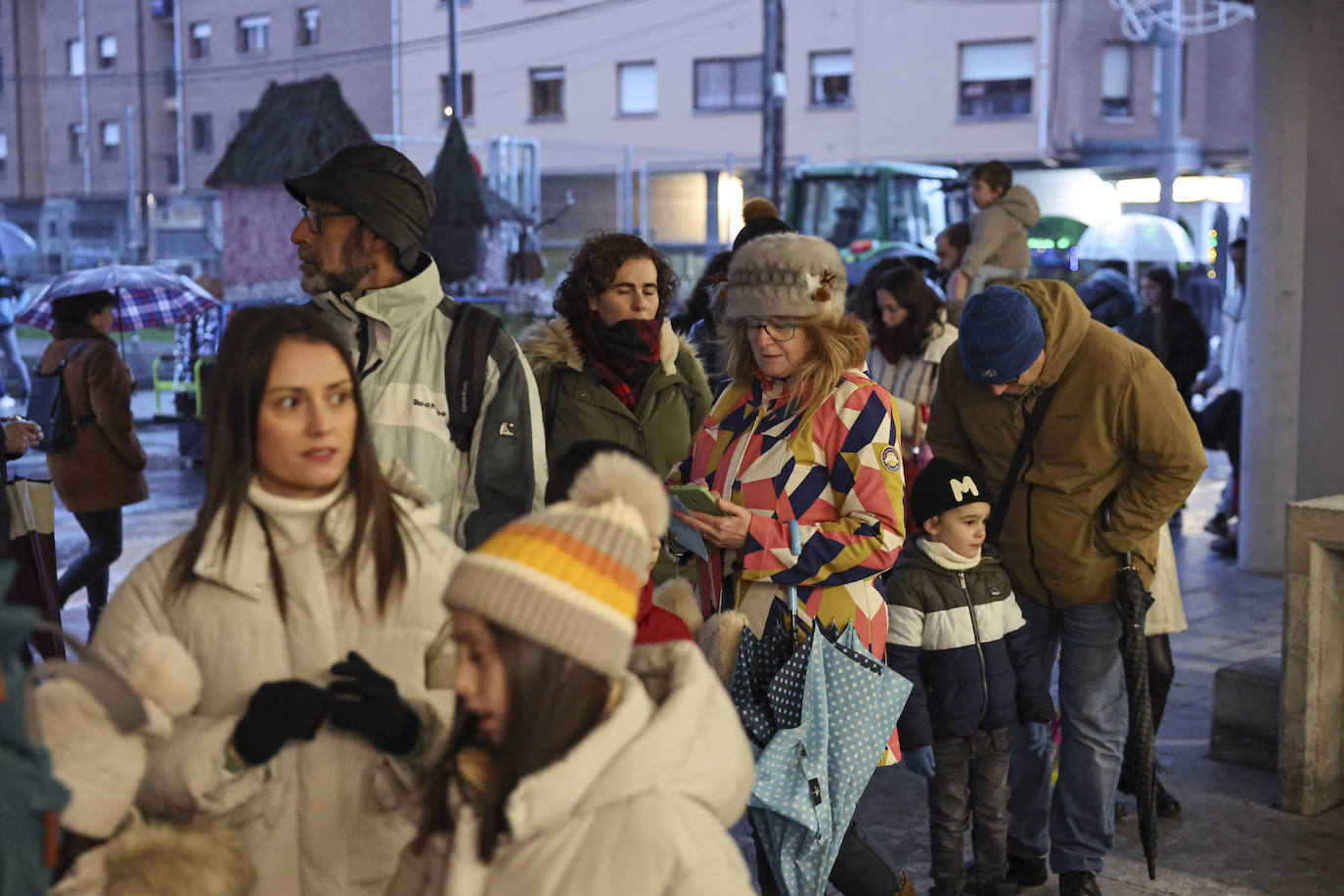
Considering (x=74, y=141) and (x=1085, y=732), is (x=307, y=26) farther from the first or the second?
(x=1085, y=732)

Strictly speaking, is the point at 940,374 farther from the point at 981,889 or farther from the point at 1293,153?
the point at 1293,153

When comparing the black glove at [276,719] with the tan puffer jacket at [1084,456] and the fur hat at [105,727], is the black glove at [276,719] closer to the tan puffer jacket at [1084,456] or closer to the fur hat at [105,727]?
the fur hat at [105,727]

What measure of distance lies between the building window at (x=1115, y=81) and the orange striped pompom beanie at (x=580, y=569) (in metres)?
35.8

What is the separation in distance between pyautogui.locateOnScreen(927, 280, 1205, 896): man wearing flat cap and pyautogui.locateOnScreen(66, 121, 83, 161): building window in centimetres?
5360

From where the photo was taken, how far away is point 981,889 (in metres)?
4.57

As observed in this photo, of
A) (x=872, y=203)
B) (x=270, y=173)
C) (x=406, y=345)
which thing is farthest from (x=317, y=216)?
(x=270, y=173)

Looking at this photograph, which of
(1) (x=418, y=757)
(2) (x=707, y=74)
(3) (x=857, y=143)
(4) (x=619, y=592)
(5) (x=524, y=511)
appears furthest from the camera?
(2) (x=707, y=74)

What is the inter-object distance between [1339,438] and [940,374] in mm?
5456

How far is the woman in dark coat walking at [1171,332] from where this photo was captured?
11125 millimetres

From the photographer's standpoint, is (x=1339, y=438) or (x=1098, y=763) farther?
(x=1339, y=438)

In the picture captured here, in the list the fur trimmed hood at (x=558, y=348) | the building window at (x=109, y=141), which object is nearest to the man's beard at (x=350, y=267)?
the fur trimmed hood at (x=558, y=348)

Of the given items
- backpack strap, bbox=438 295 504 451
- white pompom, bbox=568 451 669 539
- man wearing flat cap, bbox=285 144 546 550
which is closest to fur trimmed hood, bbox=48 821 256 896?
white pompom, bbox=568 451 669 539

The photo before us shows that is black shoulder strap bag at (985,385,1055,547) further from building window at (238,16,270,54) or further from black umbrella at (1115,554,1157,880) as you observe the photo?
building window at (238,16,270,54)

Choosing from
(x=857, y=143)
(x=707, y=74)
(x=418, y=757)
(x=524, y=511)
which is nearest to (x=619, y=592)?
(x=418, y=757)
